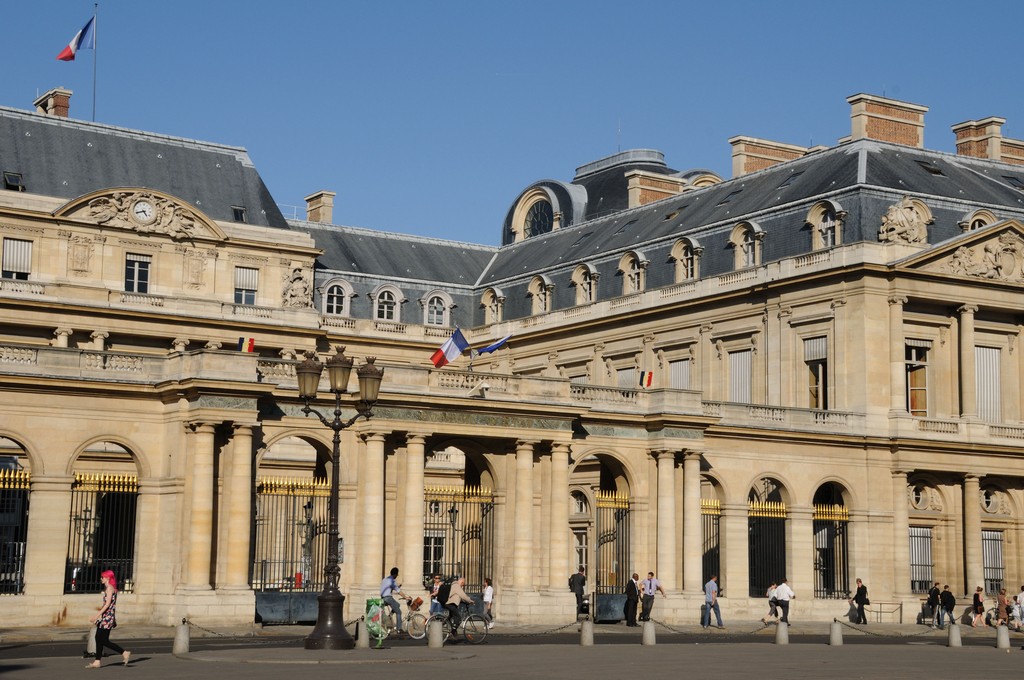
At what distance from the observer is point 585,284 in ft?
204

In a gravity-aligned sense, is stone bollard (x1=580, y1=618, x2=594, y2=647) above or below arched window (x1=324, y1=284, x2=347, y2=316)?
below

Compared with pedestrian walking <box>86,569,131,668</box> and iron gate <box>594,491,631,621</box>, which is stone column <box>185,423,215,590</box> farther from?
pedestrian walking <box>86,569,131,668</box>

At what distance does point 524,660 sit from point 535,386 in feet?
51.5

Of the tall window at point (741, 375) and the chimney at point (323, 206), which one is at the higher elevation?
the chimney at point (323, 206)

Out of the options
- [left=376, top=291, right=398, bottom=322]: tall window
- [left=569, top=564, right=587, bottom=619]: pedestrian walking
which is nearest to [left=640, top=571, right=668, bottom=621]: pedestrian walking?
[left=569, top=564, right=587, bottom=619]: pedestrian walking

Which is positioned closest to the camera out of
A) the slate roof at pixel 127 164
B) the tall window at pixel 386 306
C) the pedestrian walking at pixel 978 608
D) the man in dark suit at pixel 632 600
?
the man in dark suit at pixel 632 600

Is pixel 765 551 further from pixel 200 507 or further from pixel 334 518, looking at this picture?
pixel 334 518

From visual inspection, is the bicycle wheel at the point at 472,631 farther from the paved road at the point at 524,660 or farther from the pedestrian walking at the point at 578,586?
the pedestrian walking at the point at 578,586

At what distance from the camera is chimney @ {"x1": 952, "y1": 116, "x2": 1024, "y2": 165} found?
60562mm

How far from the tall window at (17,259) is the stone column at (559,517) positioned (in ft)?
72.9

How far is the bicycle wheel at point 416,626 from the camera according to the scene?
33250 millimetres

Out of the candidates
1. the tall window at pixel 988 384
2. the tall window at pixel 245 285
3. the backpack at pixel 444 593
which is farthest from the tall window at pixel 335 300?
the backpack at pixel 444 593

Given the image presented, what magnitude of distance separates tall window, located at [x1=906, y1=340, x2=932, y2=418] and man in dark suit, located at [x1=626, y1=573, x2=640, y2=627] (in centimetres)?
1422

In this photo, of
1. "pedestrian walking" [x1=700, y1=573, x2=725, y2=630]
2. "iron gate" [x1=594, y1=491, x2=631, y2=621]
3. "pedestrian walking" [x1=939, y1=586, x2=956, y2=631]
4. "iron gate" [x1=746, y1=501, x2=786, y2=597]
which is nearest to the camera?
"pedestrian walking" [x1=700, y1=573, x2=725, y2=630]
